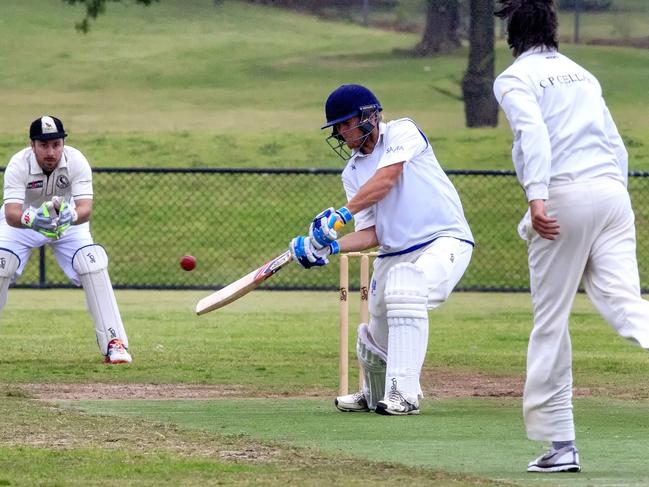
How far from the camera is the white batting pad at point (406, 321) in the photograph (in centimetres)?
791

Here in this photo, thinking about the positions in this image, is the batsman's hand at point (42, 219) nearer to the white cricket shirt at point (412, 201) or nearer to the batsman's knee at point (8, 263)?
the batsman's knee at point (8, 263)

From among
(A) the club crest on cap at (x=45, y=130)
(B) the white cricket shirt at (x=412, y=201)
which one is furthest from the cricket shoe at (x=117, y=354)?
(B) the white cricket shirt at (x=412, y=201)

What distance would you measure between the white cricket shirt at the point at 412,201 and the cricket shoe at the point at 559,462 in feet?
7.35

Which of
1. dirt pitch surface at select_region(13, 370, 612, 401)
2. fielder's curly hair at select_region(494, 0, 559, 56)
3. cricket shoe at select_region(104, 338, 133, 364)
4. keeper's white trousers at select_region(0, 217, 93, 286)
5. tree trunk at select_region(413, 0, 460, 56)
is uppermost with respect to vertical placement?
fielder's curly hair at select_region(494, 0, 559, 56)

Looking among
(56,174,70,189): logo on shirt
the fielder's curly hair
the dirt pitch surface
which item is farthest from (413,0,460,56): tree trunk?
the fielder's curly hair

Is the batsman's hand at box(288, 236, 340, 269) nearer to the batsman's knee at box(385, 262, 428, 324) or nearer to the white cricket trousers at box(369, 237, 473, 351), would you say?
the batsman's knee at box(385, 262, 428, 324)

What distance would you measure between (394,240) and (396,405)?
86 centimetres

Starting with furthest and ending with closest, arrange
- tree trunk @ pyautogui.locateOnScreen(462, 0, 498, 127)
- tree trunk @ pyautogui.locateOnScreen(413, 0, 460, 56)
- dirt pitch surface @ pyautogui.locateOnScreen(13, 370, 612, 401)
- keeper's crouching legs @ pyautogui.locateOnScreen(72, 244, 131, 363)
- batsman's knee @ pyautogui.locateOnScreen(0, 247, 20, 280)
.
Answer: tree trunk @ pyautogui.locateOnScreen(413, 0, 460, 56)
tree trunk @ pyautogui.locateOnScreen(462, 0, 498, 127)
keeper's crouching legs @ pyautogui.locateOnScreen(72, 244, 131, 363)
batsman's knee @ pyautogui.locateOnScreen(0, 247, 20, 280)
dirt pitch surface @ pyautogui.locateOnScreen(13, 370, 612, 401)

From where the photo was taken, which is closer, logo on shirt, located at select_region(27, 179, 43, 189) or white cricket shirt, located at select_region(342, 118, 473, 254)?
white cricket shirt, located at select_region(342, 118, 473, 254)

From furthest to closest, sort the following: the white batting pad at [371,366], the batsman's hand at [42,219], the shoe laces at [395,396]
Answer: the batsman's hand at [42,219] < the white batting pad at [371,366] < the shoe laces at [395,396]

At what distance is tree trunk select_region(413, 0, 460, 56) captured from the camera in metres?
42.4

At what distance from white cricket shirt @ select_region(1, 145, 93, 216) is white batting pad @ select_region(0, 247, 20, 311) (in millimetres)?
361

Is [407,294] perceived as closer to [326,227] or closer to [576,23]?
[326,227]

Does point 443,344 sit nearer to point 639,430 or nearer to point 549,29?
point 639,430
